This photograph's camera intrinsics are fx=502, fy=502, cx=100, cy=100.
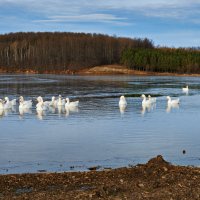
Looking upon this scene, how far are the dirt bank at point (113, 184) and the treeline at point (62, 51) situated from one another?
350ft

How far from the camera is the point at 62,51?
5231 inches

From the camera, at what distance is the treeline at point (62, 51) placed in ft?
411

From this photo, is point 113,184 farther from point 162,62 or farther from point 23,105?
point 162,62

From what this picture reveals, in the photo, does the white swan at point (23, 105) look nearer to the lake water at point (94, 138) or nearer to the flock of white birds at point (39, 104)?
the flock of white birds at point (39, 104)

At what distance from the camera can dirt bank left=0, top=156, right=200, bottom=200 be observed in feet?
30.5

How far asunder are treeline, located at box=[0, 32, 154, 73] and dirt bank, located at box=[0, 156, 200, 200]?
4200 inches

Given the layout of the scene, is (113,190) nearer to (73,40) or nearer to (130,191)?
(130,191)

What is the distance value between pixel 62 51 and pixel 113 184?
124 m

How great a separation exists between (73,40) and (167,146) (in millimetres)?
123800

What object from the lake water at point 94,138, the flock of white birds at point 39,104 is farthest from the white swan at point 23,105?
the lake water at point 94,138

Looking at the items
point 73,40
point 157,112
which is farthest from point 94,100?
point 73,40

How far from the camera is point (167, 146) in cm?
1572

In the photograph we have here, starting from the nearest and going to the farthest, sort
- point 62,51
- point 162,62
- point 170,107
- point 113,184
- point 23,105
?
point 113,184
point 23,105
point 170,107
point 162,62
point 62,51

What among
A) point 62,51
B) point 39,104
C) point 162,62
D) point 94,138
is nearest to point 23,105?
point 39,104
